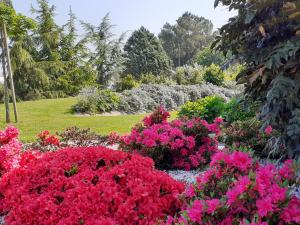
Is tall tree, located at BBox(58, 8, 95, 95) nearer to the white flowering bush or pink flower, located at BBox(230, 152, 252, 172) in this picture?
the white flowering bush

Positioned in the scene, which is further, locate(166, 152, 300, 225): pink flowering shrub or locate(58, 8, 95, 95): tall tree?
locate(58, 8, 95, 95): tall tree

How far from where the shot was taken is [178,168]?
539 cm

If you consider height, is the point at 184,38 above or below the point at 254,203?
above

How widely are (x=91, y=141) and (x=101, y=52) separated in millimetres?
20055

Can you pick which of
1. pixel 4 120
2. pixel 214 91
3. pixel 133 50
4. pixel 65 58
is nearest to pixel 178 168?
pixel 4 120

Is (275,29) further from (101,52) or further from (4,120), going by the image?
(101,52)

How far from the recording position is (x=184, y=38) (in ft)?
188

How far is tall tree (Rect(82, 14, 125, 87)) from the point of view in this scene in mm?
26906

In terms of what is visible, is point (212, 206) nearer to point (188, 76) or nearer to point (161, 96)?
point (161, 96)

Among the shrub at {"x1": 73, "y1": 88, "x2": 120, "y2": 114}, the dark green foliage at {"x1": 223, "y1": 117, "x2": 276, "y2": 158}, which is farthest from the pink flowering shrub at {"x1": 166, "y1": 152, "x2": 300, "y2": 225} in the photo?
the shrub at {"x1": 73, "y1": 88, "x2": 120, "y2": 114}

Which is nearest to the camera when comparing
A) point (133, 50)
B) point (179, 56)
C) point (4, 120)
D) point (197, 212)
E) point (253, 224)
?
point (253, 224)

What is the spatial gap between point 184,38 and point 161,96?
4138 cm

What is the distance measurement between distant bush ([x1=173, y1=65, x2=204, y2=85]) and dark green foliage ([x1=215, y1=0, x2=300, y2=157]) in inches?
744

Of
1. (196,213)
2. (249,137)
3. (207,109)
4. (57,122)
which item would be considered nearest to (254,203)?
(196,213)
